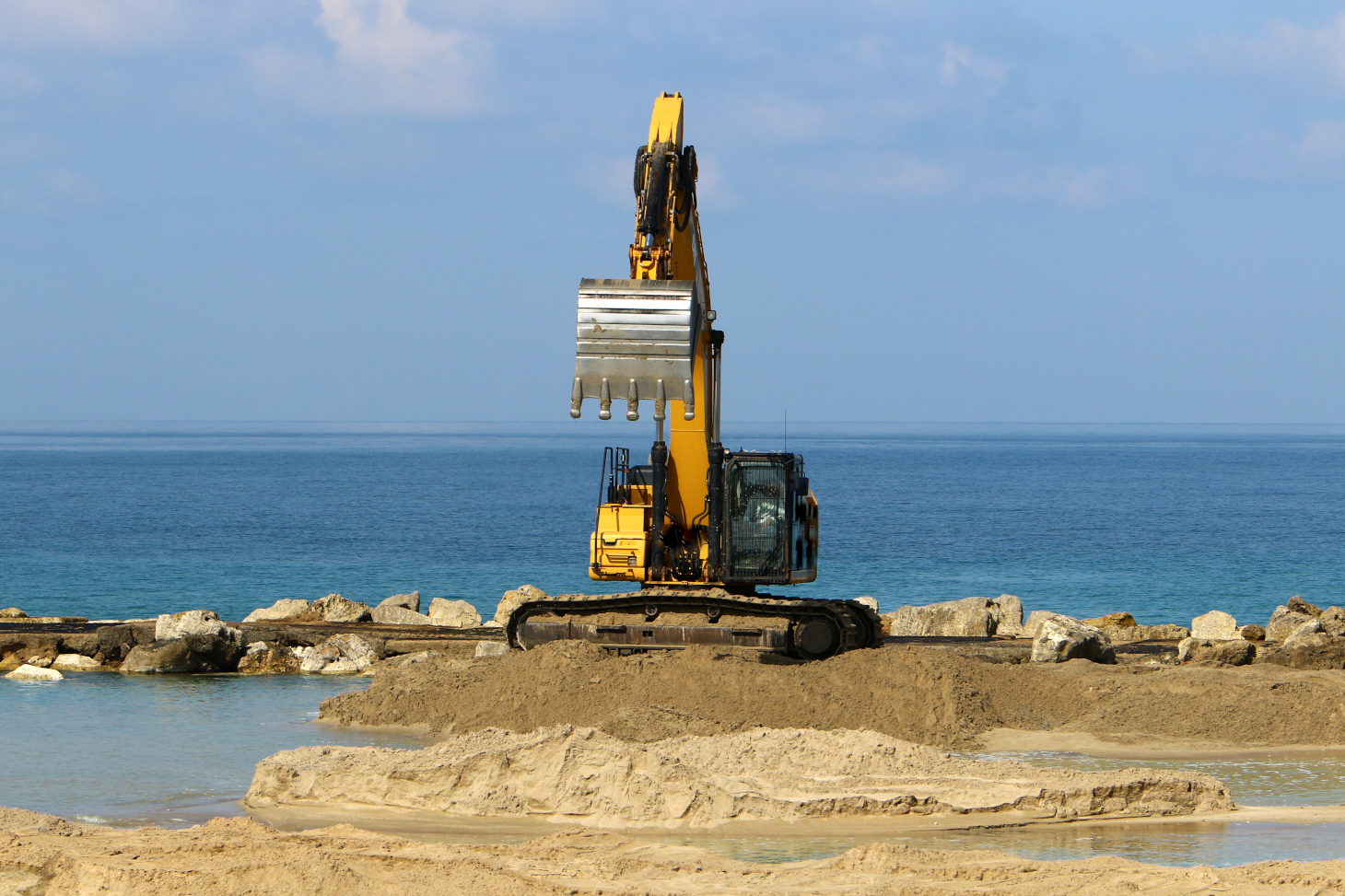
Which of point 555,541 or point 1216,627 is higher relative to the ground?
point 1216,627

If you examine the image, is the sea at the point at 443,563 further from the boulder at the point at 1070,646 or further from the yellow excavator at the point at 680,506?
the boulder at the point at 1070,646

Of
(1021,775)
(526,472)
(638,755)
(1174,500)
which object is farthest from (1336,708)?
(526,472)

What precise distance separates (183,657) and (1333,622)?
1902cm

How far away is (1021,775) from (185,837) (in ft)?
22.1

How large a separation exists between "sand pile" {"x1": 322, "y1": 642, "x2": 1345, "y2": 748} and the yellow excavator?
0.74 metres

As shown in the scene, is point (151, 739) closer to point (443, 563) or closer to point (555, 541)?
point (443, 563)

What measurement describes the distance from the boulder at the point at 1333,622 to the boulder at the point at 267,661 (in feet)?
50.7

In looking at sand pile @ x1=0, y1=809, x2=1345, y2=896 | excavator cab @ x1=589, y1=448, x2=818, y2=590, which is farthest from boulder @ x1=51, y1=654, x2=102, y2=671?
sand pile @ x1=0, y1=809, x2=1345, y2=896

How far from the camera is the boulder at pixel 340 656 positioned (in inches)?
816

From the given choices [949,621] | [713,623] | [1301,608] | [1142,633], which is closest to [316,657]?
[713,623]

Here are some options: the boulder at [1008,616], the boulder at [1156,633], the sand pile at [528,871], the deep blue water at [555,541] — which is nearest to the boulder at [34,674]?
the sand pile at [528,871]

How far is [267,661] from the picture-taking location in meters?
20.9

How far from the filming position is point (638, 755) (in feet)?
37.7

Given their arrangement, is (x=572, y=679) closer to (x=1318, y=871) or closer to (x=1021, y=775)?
(x=1021, y=775)
